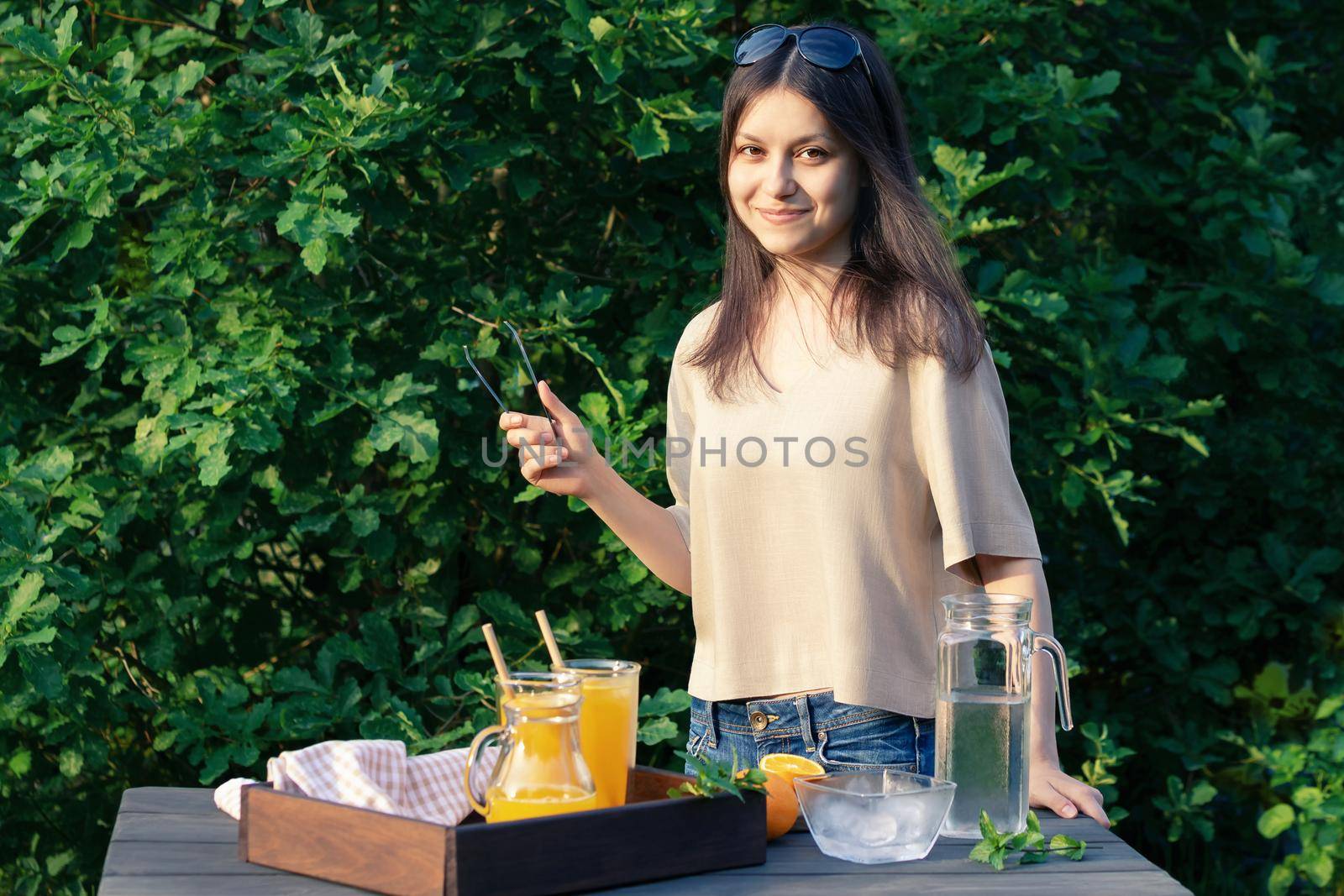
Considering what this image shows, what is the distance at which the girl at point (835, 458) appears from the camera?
1.86m

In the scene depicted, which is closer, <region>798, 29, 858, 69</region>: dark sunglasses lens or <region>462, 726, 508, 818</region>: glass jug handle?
<region>462, 726, 508, 818</region>: glass jug handle

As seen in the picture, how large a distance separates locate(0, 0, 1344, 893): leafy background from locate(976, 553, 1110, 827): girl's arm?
108cm

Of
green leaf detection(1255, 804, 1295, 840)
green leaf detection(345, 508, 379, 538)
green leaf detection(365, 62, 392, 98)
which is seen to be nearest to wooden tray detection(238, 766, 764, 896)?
green leaf detection(345, 508, 379, 538)

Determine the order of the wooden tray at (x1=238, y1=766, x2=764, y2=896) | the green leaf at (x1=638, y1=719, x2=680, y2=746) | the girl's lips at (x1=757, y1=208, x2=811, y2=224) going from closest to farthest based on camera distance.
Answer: the wooden tray at (x1=238, y1=766, x2=764, y2=896) → the girl's lips at (x1=757, y1=208, x2=811, y2=224) → the green leaf at (x1=638, y1=719, x2=680, y2=746)

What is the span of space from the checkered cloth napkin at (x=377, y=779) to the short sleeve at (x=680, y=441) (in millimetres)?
621

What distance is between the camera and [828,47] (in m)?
1.96

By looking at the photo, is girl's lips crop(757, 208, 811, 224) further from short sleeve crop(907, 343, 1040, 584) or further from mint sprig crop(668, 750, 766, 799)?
mint sprig crop(668, 750, 766, 799)

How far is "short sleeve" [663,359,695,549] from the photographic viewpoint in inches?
86.0

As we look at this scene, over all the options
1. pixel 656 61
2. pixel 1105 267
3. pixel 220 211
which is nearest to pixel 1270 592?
pixel 1105 267

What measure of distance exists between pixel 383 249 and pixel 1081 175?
1869mm

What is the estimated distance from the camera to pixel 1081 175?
3.95 meters

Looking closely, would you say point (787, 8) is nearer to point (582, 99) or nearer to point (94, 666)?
point (582, 99)

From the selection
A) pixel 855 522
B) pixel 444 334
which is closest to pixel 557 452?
pixel 855 522
